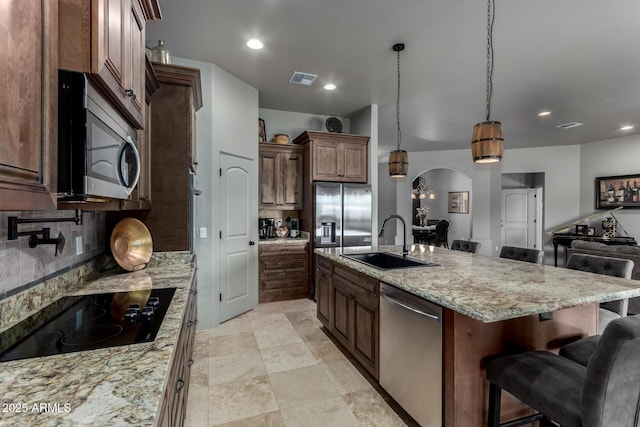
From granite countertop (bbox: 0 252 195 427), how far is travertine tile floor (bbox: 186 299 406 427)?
130 centimetres

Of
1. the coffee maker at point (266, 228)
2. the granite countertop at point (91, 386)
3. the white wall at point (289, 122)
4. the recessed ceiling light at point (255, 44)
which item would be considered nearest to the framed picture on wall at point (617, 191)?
the white wall at point (289, 122)

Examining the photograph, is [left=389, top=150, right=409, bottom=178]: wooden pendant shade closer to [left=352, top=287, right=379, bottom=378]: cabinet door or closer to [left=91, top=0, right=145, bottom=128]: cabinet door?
[left=352, top=287, right=379, bottom=378]: cabinet door

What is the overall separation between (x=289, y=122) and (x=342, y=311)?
11.3ft

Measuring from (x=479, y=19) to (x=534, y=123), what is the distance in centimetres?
405

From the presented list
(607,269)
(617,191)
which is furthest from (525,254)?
(617,191)

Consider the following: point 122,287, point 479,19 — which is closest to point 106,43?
point 122,287

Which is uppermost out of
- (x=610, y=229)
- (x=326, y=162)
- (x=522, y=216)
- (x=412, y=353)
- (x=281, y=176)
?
(x=326, y=162)

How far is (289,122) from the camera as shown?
512 cm

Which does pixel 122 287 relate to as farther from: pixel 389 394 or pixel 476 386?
pixel 476 386

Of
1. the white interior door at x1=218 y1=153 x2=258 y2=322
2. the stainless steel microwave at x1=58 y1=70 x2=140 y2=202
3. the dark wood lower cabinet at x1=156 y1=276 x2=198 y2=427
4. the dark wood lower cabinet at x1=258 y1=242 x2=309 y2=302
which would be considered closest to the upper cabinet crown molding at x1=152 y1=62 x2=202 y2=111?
the white interior door at x1=218 y1=153 x2=258 y2=322

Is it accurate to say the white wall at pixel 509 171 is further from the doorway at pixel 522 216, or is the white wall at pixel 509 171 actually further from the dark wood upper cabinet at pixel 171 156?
the dark wood upper cabinet at pixel 171 156

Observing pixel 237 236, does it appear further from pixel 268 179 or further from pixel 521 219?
pixel 521 219

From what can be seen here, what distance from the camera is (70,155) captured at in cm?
92

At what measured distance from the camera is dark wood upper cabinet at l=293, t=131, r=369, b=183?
4.57m
